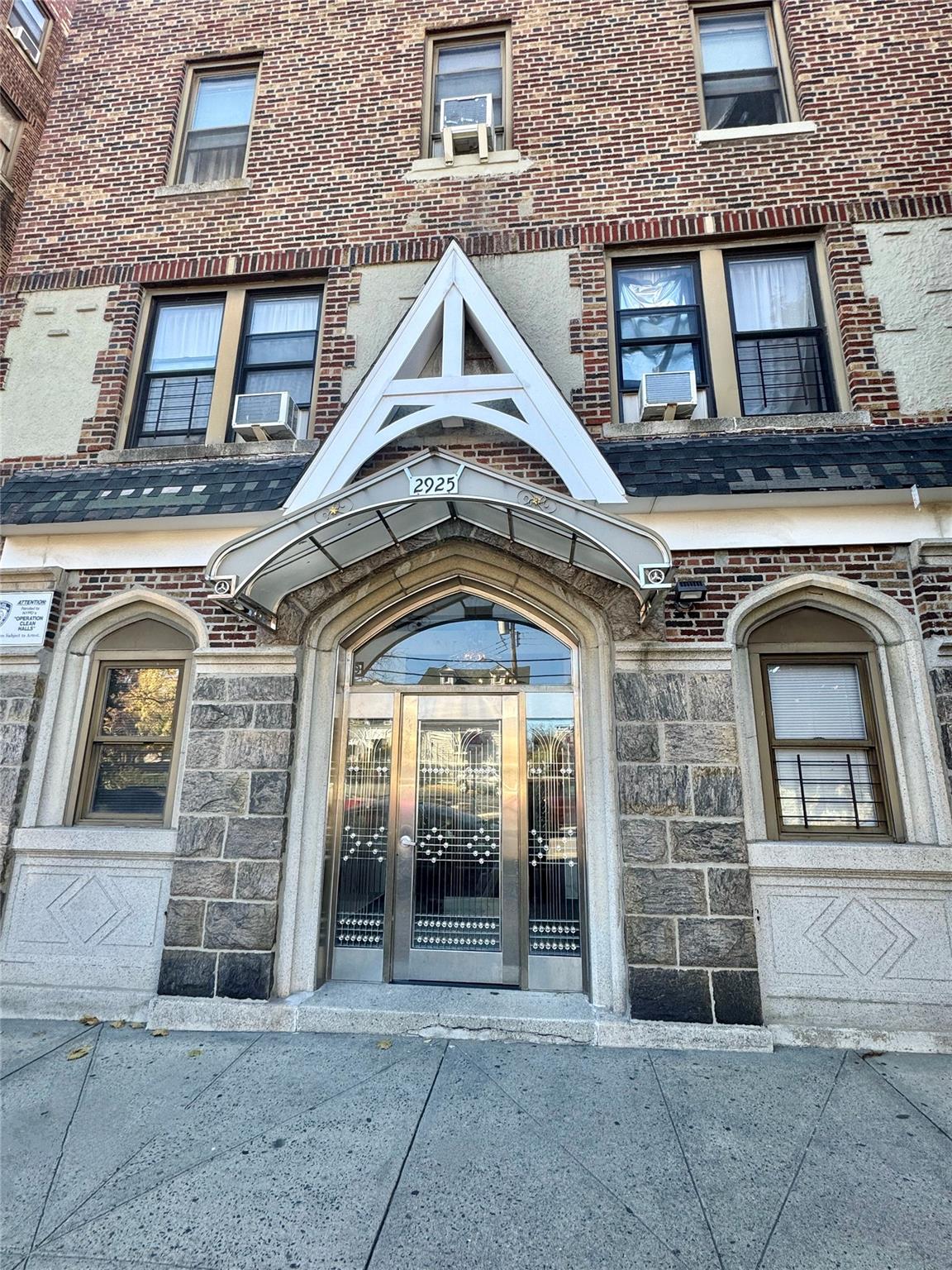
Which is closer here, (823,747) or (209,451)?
(823,747)

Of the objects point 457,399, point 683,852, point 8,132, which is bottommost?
point 683,852

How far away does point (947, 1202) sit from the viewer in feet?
9.80

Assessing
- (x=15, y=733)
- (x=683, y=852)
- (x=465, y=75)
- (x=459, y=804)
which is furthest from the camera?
(x=465, y=75)

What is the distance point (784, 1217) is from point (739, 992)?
1.81 metres

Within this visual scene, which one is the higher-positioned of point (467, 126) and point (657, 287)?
point (467, 126)

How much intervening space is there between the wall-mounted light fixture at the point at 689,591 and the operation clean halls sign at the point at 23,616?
221 inches

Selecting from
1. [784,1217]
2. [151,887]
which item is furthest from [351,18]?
[784,1217]

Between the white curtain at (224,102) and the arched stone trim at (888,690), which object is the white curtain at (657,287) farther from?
the white curtain at (224,102)

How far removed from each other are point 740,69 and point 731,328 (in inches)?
137

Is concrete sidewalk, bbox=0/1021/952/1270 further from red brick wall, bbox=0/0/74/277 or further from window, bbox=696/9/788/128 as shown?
window, bbox=696/9/788/128

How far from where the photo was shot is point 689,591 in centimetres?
520

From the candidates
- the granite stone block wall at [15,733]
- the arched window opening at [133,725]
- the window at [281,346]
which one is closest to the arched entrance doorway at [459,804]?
the arched window opening at [133,725]

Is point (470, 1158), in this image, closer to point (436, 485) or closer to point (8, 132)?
point (436, 485)

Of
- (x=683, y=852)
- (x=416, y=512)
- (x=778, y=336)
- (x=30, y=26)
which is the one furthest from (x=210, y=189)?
(x=683, y=852)
